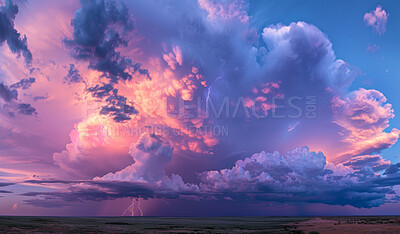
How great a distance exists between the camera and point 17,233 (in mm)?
54469

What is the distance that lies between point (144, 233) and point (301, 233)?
3776cm

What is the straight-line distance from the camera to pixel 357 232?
55.6 meters

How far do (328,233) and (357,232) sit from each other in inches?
219

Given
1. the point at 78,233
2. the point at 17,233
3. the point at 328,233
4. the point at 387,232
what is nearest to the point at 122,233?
the point at 78,233

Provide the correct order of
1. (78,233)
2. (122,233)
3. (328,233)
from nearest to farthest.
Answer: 1. (328,233)
2. (78,233)
3. (122,233)

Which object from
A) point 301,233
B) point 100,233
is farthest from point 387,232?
point 100,233

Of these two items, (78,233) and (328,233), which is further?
(78,233)

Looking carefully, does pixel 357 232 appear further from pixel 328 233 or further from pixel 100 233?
pixel 100 233

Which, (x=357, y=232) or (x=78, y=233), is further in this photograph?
(x=78, y=233)

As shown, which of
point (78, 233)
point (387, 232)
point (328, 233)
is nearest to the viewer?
point (387, 232)

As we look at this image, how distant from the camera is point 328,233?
56531 millimetres

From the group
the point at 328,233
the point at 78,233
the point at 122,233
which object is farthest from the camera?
the point at 122,233

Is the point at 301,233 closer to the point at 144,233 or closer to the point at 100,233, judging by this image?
the point at 144,233

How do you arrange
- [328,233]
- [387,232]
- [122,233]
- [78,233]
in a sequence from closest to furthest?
[387,232]
[328,233]
[78,233]
[122,233]
